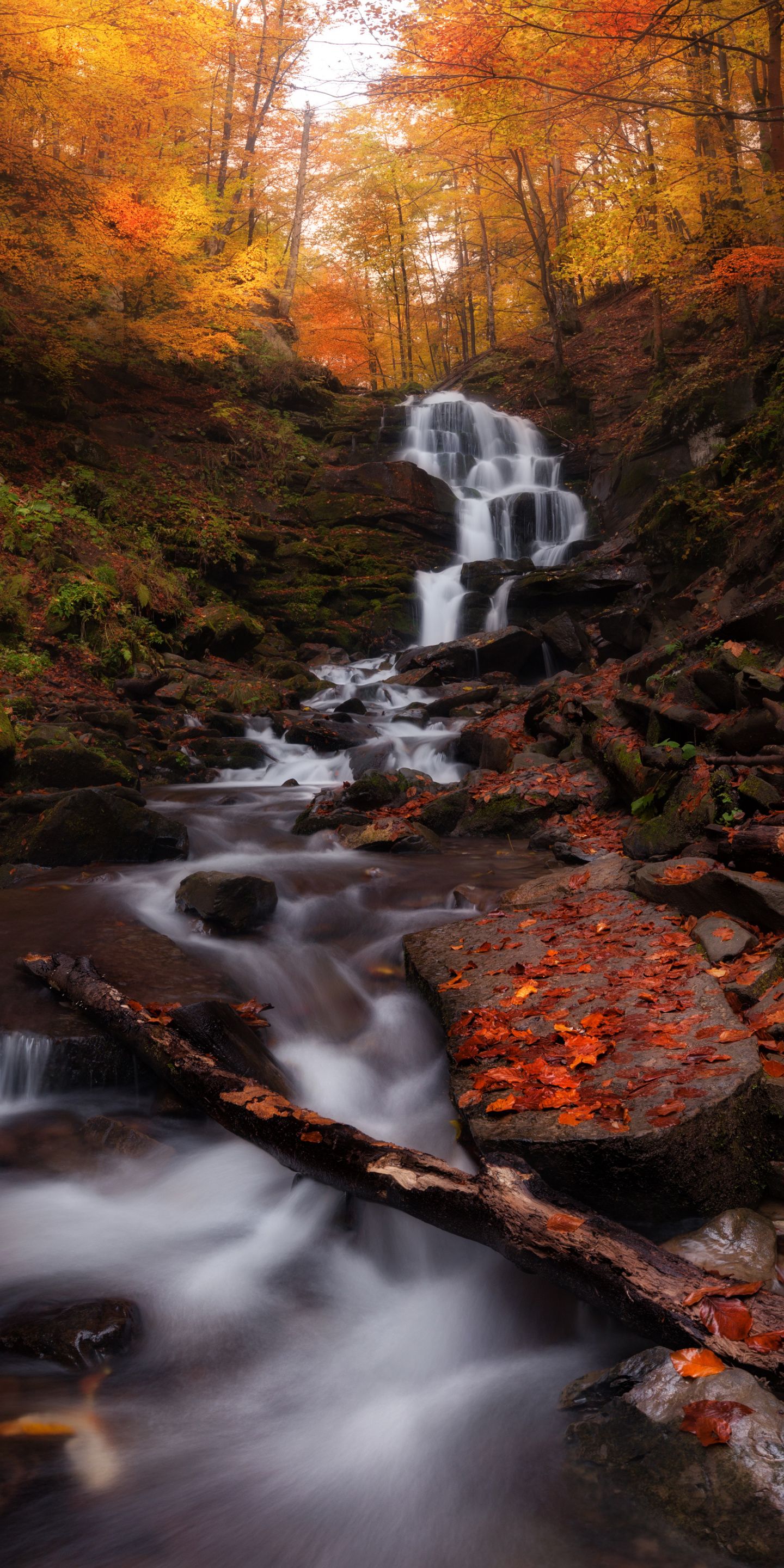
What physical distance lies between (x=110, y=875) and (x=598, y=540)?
14623 mm

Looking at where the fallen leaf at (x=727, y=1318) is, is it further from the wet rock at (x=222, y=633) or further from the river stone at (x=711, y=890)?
the wet rock at (x=222, y=633)

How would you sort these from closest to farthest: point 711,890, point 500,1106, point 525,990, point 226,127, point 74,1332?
point 74,1332 → point 500,1106 → point 525,990 → point 711,890 → point 226,127

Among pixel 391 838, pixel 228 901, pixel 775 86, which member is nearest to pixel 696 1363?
pixel 228 901

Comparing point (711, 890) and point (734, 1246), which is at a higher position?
point (711, 890)

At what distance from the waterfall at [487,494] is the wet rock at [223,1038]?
42.7ft

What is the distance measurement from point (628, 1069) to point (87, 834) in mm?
5265

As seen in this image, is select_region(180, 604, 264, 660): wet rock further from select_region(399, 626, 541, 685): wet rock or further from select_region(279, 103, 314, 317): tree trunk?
select_region(279, 103, 314, 317): tree trunk

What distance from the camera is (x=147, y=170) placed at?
51.2ft

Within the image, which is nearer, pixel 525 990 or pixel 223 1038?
pixel 223 1038

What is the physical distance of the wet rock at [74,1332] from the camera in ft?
8.55

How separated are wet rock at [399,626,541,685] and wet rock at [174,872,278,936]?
8.92 meters

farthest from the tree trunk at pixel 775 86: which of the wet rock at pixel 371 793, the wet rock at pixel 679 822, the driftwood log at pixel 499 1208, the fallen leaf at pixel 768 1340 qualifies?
the fallen leaf at pixel 768 1340

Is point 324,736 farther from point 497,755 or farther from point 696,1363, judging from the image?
point 696,1363

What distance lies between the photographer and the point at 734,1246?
2.74 meters
